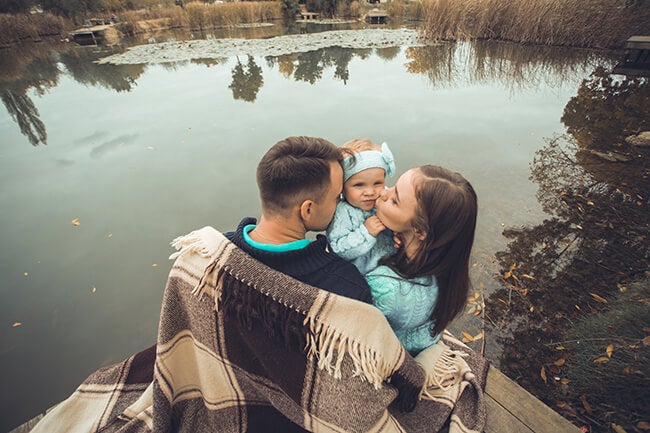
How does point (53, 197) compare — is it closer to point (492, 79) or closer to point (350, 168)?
point (350, 168)

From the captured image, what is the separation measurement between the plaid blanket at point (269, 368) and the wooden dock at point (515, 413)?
3.4 inches

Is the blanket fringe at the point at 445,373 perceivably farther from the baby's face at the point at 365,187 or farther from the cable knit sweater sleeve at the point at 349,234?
the baby's face at the point at 365,187

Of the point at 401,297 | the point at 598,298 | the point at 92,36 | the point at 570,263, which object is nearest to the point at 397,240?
the point at 401,297

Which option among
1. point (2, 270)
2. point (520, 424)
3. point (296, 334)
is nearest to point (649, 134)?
point (520, 424)

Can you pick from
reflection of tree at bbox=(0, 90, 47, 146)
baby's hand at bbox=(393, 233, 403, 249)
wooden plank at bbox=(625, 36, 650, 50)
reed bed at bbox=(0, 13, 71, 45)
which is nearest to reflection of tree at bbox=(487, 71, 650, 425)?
baby's hand at bbox=(393, 233, 403, 249)

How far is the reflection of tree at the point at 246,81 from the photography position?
8.32m

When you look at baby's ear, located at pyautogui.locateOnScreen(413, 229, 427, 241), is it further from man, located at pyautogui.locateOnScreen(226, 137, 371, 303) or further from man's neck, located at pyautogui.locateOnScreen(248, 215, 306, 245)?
man's neck, located at pyautogui.locateOnScreen(248, 215, 306, 245)

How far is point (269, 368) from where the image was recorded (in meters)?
1.28

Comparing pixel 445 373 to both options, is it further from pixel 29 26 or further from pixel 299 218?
pixel 29 26

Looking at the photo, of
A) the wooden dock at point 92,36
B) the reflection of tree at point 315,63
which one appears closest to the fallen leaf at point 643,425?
the reflection of tree at point 315,63

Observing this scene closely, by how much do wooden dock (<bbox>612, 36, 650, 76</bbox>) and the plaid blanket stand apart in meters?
10.8

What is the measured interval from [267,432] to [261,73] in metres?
10.5

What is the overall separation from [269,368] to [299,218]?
0.64 meters

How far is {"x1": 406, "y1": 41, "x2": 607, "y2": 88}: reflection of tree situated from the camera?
→ 8.74 meters
